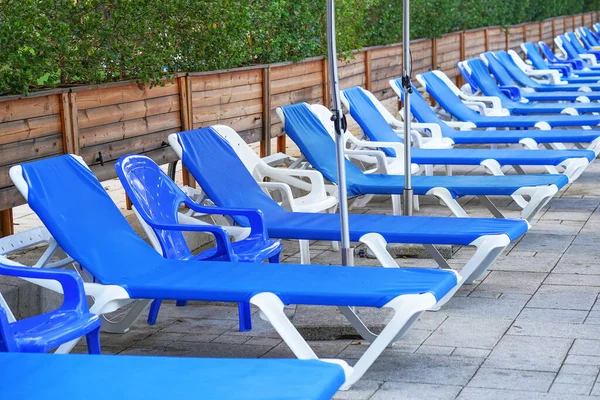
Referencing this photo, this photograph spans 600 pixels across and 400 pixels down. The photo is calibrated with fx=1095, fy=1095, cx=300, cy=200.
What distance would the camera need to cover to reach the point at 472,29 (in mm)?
15203

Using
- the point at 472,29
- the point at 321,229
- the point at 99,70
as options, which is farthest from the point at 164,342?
the point at 472,29

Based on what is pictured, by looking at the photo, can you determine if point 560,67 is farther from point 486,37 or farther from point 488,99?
point 488,99

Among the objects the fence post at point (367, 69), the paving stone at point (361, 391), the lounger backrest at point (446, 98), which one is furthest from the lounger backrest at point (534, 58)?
the paving stone at point (361, 391)

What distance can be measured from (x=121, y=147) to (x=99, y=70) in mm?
475

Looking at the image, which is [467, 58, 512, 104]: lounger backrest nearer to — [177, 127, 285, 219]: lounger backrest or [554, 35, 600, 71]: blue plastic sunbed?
[554, 35, 600, 71]: blue plastic sunbed

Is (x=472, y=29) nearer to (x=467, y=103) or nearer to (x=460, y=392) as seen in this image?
(x=467, y=103)

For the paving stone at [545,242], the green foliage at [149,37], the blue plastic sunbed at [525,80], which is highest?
the green foliage at [149,37]

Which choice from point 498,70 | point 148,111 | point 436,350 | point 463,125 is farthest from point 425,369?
point 498,70

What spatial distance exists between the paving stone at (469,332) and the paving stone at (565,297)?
386 mm

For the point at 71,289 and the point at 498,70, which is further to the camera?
the point at 498,70

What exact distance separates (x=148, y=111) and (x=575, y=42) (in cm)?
1363

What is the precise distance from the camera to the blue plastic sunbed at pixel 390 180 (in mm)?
6742

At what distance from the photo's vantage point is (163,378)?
10.4 ft

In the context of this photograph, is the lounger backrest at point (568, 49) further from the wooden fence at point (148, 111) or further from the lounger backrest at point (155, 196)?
the lounger backrest at point (155, 196)
